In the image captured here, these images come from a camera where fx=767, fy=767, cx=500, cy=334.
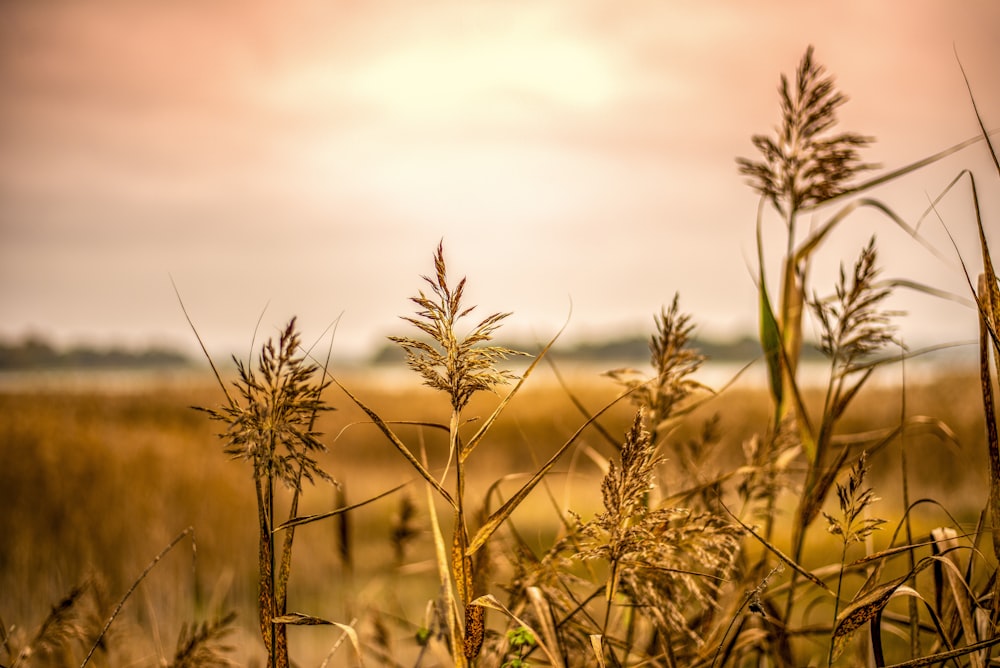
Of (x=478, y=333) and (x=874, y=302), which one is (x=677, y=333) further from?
(x=478, y=333)

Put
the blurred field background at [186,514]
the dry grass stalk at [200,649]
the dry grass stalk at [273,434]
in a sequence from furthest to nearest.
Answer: the blurred field background at [186,514]
the dry grass stalk at [200,649]
the dry grass stalk at [273,434]

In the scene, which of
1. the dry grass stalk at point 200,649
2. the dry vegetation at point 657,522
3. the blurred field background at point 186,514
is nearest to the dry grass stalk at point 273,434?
the dry vegetation at point 657,522

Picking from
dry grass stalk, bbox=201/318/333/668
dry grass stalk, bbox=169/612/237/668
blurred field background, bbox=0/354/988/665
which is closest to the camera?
dry grass stalk, bbox=201/318/333/668

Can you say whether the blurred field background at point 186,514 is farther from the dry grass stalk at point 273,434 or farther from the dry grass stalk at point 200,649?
the dry grass stalk at point 273,434

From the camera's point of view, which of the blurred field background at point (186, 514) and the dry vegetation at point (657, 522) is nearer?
the dry vegetation at point (657, 522)

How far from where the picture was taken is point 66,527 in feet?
23.9

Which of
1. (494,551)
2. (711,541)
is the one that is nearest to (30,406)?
(494,551)

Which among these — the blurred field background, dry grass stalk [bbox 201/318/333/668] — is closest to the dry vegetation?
dry grass stalk [bbox 201/318/333/668]

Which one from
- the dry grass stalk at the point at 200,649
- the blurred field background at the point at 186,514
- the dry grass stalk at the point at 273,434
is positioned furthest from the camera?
the blurred field background at the point at 186,514

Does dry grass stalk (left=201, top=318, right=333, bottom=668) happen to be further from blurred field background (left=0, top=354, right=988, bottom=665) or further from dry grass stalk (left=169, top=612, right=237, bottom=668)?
blurred field background (left=0, top=354, right=988, bottom=665)

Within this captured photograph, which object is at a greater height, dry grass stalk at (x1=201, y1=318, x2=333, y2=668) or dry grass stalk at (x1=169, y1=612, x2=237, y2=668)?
dry grass stalk at (x1=201, y1=318, x2=333, y2=668)

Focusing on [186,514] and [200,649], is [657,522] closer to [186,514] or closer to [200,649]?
[200,649]

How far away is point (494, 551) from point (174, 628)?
3.48 m

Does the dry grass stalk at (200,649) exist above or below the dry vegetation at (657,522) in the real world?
below
